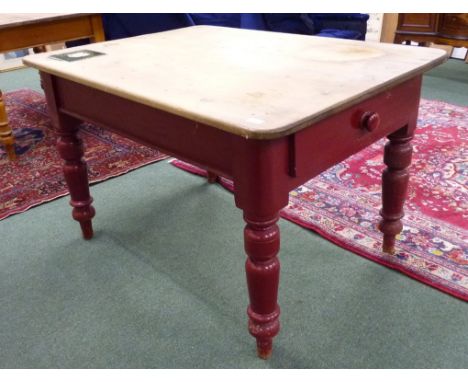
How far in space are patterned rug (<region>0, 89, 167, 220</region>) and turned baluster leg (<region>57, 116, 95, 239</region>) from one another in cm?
41

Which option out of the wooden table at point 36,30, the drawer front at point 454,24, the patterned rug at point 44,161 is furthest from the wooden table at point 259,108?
the drawer front at point 454,24

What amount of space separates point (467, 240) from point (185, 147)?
99cm

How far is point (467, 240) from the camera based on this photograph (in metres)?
1.46

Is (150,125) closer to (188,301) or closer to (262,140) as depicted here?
(262,140)

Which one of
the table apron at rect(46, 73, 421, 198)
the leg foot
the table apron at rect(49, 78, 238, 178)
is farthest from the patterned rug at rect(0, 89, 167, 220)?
the leg foot

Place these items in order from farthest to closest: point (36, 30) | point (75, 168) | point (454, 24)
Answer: point (454, 24) → point (36, 30) → point (75, 168)

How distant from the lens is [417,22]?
306 cm

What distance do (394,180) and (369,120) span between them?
365 millimetres

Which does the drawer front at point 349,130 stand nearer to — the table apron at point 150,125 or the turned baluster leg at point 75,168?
the table apron at point 150,125

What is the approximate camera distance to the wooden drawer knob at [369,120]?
3.09 feet

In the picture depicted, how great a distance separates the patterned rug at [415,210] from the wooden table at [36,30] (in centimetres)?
81

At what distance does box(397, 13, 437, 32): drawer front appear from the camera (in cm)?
298

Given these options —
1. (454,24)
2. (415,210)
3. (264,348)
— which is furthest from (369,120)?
(454,24)
